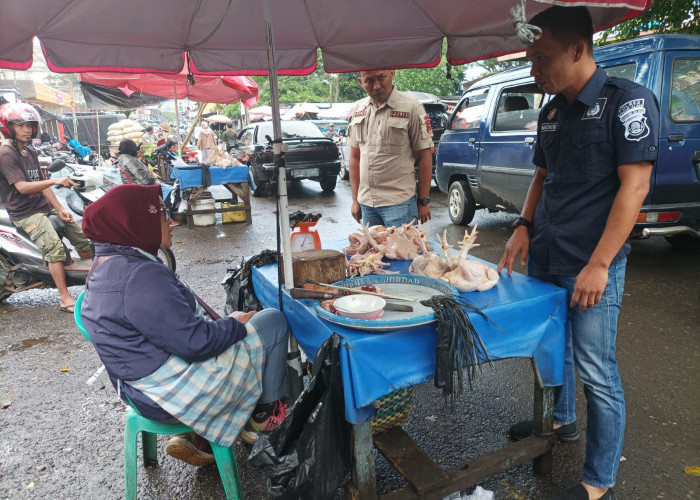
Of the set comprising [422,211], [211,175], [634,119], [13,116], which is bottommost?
[422,211]

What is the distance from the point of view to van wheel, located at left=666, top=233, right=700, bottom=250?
5.71 metres

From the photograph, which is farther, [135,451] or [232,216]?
[232,216]

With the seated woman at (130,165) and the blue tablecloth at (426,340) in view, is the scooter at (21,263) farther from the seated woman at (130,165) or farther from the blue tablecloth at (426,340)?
the blue tablecloth at (426,340)

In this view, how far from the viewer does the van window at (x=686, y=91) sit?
4.39 meters

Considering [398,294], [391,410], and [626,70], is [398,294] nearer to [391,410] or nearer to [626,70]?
[391,410]

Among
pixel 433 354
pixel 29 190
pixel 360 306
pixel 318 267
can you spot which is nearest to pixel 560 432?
pixel 433 354

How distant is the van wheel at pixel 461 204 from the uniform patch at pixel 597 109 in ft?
18.1

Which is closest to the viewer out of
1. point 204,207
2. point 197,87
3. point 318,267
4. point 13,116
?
point 318,267

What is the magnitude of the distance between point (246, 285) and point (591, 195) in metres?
1.90

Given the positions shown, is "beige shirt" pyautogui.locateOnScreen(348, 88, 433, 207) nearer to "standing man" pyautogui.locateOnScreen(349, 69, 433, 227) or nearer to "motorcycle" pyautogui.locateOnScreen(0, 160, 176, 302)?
"standing man" pyautogui.locateOnScreen(349, 69, 433, 227)

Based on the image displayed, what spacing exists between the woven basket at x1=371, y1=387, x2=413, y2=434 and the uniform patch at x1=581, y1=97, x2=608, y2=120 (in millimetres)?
1447

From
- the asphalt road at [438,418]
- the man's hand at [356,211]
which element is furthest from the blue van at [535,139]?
the man's hand at [356,211]

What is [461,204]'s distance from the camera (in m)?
7.42

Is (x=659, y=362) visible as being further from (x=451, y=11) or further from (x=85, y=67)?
(x=85, y=67)
